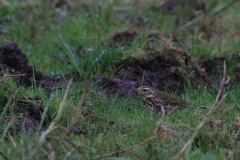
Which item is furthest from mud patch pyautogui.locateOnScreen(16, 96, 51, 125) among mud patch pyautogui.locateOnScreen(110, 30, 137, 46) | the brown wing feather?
mud patch pyautogui.locateOnScreen(110, 30, 137, 46)

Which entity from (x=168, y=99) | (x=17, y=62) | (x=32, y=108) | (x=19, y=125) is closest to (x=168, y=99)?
(x=168, y=99)

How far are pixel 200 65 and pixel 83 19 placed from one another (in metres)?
3.44

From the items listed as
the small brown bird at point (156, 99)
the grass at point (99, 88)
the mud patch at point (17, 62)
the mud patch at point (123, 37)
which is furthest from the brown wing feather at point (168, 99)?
the mud patch at point (123, 37)

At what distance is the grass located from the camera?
3.25 metres

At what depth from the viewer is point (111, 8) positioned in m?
8.68

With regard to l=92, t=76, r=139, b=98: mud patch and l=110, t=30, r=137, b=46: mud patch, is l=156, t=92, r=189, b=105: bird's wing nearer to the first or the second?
l=92, t=76, r=139, b=98: mud patch

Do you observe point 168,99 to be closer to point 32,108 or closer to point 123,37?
point 32,108

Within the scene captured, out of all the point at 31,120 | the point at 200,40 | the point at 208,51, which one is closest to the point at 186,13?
the point at 200,40

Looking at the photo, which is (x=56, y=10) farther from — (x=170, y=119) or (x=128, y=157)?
(x=128, y=157)

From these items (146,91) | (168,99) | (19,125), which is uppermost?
(19,125)

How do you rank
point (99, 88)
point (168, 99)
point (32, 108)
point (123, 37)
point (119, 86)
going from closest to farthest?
point (32, 108) < point (99, 88) < point (168, 99) < point (119, 86) < point (123, 37)

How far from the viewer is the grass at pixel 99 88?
325 centimetres

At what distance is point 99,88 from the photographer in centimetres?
483

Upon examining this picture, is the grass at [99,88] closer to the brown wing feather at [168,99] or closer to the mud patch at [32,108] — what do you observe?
the mud patch at [32,108]
